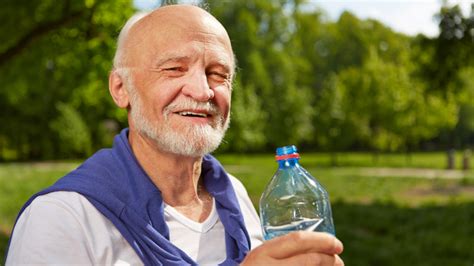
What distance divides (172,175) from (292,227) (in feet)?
1.51

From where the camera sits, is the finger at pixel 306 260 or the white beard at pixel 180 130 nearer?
the finger at pixel 306 260

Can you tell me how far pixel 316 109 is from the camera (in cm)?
3184

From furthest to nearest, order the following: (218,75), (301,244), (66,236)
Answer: (218,75) < (66,236) < (301,244)

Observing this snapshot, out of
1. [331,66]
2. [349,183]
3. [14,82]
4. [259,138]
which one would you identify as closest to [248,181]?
[349,183]

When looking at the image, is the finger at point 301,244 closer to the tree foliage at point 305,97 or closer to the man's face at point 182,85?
the man's face at point 182,85

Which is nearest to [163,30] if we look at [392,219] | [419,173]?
[392,219]

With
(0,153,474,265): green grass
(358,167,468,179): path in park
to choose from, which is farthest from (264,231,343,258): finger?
(358,167,468,179): path in park

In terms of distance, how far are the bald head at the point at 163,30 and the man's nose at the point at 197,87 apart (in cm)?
12

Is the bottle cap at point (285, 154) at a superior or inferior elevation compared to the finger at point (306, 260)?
superior

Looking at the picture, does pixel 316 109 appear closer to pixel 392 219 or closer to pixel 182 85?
pixel 392 219

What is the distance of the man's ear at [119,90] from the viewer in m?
1.91

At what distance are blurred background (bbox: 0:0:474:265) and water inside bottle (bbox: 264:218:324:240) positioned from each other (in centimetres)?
93

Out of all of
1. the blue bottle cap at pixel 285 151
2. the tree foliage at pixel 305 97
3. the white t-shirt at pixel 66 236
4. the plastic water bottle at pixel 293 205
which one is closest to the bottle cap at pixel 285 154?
the blue bottle cap at pixel 285 151

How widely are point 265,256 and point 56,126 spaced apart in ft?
108
